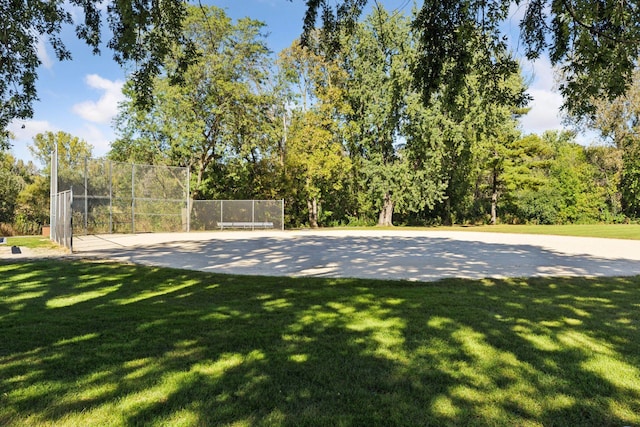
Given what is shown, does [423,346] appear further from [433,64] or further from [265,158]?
[265,158]

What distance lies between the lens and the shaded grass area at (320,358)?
2271 millimetres

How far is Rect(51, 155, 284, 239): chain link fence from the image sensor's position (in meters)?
17.1

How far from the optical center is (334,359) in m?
3.05

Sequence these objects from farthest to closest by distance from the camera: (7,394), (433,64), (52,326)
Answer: (433,64) < (52,326) < (7,394)

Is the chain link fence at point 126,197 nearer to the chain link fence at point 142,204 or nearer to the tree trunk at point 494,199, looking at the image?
the chain link fence at point 142,204

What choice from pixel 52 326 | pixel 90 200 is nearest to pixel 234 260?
pixel 52 326

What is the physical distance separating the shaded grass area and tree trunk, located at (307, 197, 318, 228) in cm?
2365

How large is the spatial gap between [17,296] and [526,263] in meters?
9.60

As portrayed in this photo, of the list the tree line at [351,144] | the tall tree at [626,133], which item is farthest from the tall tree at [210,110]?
the tall tree at [626,133]

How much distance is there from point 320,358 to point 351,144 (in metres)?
28.6

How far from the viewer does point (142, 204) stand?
20.0 metres

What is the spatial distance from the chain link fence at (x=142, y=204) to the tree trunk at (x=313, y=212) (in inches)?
217

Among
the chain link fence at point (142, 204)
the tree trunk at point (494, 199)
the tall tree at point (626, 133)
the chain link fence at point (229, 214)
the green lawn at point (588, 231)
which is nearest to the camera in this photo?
the chain link fence at point (142, 204)

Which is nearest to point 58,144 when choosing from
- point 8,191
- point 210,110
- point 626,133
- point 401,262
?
point 8,191
